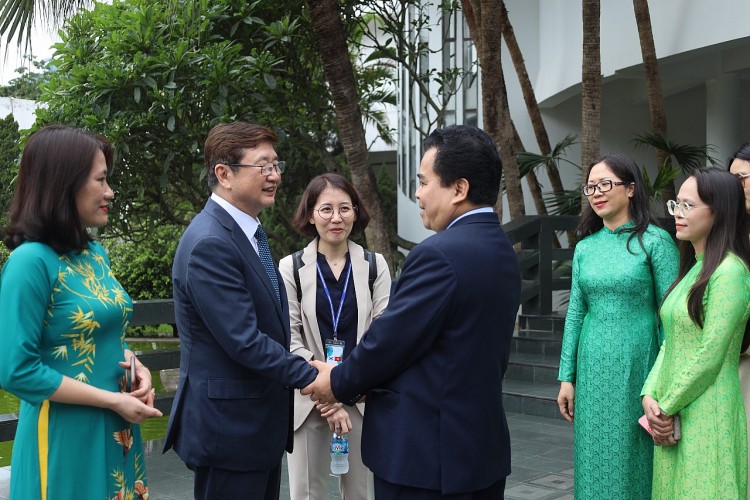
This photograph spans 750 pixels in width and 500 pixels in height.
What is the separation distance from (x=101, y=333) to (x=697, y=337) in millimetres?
2181

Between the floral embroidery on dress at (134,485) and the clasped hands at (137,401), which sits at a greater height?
the clasped hands at (137,401)

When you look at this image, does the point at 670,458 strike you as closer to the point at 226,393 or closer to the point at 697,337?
the point at 697,337

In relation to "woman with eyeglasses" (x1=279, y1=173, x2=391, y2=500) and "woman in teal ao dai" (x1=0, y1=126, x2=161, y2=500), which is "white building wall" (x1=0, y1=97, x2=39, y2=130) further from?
"woman in teal ao dai" (x1=0, y1=126, x2=161, y2=500)

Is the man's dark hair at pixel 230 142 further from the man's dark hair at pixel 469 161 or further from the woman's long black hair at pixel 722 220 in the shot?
the woman's long black hair at pixel 722 220

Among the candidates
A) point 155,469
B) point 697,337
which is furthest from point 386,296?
point 155,469

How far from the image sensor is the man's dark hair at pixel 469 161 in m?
2.77

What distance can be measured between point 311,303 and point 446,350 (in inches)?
56.9

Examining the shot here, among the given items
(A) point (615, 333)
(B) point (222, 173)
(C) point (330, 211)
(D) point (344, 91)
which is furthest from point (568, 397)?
(D) point (344, 91)

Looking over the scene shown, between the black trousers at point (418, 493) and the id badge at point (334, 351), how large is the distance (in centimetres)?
Result: 112

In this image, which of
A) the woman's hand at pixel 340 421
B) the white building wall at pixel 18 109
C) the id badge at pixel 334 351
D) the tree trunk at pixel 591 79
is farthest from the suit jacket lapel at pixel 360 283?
the white building wall at pixel 18 109

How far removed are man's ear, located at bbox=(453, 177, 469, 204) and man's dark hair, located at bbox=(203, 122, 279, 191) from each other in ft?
2.71

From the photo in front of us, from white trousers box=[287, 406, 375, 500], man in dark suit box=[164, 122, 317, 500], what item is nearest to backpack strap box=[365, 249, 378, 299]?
white trousers box=[287, 406, 375, 500]

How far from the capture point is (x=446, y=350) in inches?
106

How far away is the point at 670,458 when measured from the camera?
11.2ft
